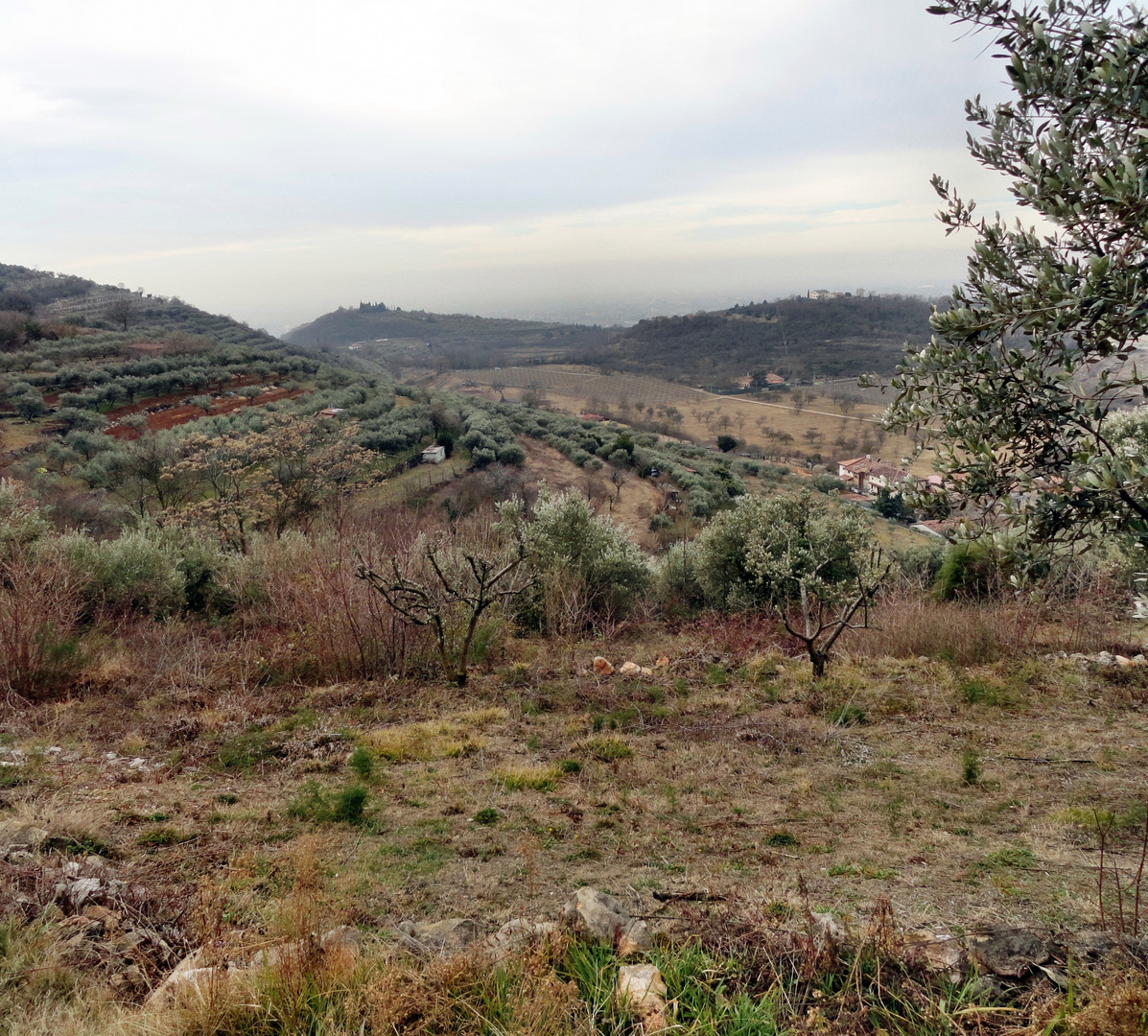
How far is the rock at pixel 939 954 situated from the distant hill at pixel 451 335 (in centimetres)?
10066

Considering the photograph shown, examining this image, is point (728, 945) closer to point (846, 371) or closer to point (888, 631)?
point (888, 631)

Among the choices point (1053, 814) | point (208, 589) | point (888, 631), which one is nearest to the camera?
point (1053, 814)

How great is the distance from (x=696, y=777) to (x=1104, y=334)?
473 centimetres

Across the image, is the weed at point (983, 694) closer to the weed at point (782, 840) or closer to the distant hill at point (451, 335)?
the weed at point (782, 840)

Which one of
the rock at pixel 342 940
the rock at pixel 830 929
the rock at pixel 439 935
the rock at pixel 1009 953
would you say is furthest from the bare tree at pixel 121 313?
the rock at pixel 1009 953

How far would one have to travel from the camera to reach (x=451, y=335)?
421 ft

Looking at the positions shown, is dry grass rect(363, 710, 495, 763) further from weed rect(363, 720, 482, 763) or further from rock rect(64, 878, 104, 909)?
rock rect(64, 878, 104, 909)

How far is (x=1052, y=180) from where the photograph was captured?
10.1 feet

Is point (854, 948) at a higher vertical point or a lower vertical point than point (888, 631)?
higher

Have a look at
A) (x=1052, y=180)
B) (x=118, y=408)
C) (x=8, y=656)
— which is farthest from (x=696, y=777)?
(x=118, y=408)

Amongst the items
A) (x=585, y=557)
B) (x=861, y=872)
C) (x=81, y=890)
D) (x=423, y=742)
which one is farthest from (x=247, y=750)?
(x=585, y=557)

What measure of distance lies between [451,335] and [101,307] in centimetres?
6995

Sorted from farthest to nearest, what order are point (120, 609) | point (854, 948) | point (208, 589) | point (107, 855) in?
point (208, 589) → point (120, 609) → point (107, 855) → point (854, 948)

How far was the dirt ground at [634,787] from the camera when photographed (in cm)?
401
